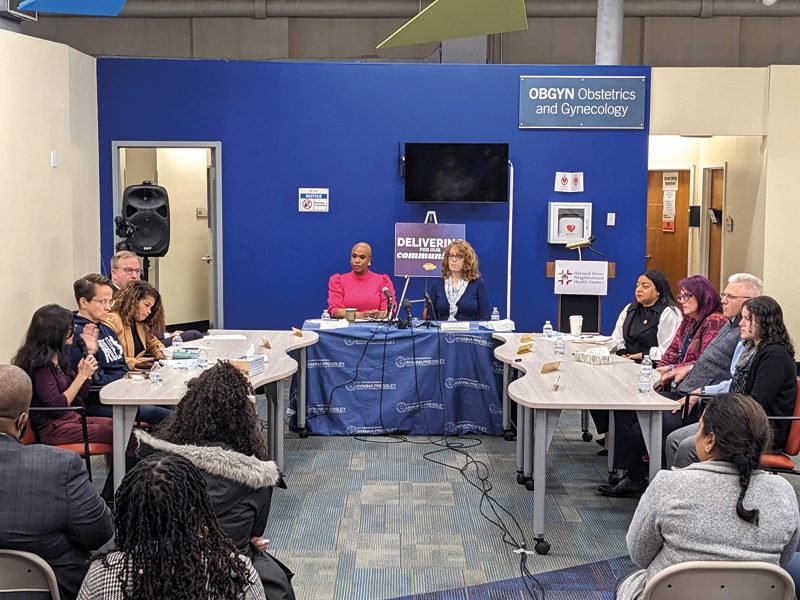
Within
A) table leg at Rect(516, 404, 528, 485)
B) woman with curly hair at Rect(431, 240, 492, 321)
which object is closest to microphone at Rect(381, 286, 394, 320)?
woman with curly hair at Rect(431, 240, 492, 321)

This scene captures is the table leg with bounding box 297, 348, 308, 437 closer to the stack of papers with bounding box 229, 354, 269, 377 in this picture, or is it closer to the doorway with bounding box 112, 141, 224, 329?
the stack of papers with bounding box 229, 354, 269, 377

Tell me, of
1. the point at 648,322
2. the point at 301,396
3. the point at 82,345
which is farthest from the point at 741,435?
the point at 301,396

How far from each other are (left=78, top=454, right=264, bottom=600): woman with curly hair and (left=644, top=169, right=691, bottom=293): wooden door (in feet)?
35.4

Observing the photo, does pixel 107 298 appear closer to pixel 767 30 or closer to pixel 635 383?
pixel 635 383

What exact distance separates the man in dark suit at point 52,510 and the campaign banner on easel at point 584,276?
683 centimetres

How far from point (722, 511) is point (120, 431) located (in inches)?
117

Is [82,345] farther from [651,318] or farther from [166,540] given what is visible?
[651,318]

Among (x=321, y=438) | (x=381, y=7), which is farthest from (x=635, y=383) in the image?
(x=381, y=7)

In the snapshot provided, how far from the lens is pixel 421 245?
895 cm

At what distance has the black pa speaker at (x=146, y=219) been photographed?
8719mm

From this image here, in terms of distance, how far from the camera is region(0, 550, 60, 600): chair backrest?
101 inches

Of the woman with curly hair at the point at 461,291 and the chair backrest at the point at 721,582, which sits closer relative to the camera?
the chair backrest at the point at 721,582

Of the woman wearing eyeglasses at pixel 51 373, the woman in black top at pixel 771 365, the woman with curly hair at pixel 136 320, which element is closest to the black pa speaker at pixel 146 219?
the woman with curly hair at pixel 136 320

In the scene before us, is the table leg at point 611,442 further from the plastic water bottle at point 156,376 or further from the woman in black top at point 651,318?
the plastic water bottle at point 156,376
